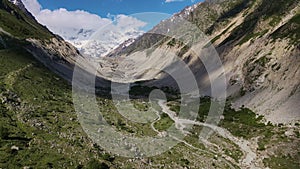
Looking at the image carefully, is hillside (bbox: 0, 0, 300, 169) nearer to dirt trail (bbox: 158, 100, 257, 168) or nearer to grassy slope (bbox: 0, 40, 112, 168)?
dirt trail (bbox: 158, 100, 257, 168)

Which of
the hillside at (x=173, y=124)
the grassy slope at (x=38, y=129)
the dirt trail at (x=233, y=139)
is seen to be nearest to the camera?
the grassy slope at (x=38, y=129)

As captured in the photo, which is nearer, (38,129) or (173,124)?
(38,129)

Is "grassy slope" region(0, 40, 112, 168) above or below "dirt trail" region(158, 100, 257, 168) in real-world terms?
below

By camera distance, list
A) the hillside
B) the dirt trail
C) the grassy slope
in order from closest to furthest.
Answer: the grassy slope, the hillside, the dirt trail

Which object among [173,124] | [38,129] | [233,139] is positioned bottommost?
[38,129]

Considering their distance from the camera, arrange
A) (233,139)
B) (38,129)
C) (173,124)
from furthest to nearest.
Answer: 1. (173,124)
2. (233,139)
3. (38,129)

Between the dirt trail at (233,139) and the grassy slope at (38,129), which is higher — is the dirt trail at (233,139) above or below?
above

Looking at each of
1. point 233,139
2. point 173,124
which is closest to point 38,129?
point 233,139

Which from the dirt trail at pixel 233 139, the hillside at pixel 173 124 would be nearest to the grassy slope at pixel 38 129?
the hillside at pixel 173 124

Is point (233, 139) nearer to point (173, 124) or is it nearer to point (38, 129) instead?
point (173, 124)

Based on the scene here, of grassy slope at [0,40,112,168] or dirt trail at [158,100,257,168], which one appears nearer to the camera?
grassy slope at [0,40,112,168]

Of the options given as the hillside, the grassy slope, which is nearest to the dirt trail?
the hillside

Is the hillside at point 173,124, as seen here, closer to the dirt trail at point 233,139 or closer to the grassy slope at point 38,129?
the dirt trail at point 233,139

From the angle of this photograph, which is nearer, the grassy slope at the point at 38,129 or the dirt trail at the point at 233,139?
the grassy slope at the point at 38,129
